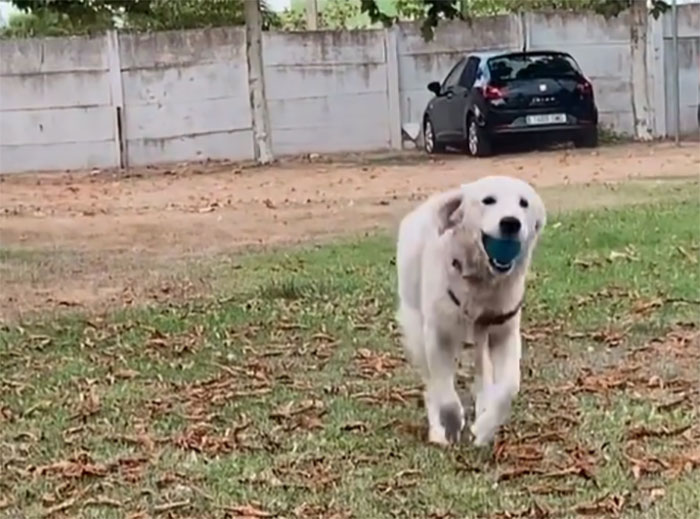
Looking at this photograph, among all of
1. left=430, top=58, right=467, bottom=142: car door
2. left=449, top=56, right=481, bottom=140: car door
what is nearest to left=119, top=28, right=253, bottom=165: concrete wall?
left=430, top=58, right=467, bottom=142: car door

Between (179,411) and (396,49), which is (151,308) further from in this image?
(396,49)

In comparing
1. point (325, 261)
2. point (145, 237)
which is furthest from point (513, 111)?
point (325, 261)

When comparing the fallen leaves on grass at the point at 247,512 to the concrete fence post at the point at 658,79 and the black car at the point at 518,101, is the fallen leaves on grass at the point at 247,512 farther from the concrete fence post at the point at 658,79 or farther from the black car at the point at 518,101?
the concrete fence post at the point at 658,79

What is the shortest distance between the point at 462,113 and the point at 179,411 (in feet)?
46.3

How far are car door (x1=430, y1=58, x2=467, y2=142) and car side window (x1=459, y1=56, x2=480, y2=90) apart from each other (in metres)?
0.15

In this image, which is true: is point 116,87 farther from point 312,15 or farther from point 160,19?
point 312,15

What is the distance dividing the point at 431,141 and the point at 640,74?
2.79 meters

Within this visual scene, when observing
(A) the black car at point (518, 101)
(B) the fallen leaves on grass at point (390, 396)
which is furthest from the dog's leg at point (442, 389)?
(A) the black car at point (518, 101)

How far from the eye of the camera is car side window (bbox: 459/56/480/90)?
18.9 m

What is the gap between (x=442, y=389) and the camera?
4.62 meters

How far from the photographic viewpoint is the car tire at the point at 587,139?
19203 mm

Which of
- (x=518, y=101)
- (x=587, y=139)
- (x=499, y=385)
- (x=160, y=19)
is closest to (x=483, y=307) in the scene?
(x=499, y=385)

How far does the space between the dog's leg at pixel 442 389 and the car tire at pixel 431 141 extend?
15.4m

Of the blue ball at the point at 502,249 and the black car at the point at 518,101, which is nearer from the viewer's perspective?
the blue ball at the point at 502,249
